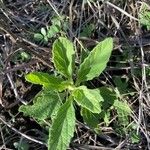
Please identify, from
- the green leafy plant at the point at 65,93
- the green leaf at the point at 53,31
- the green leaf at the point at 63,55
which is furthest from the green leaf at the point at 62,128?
the green leaf at the point at 53,31

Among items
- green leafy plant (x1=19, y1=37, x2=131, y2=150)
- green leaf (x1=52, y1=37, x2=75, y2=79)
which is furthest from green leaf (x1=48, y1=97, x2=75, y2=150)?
green leaf (x1=52, y1=37, x2=75, y2=79)

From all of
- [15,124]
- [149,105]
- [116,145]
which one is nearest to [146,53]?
[149,105]

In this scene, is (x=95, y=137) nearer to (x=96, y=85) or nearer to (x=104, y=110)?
(x=104, y=110)

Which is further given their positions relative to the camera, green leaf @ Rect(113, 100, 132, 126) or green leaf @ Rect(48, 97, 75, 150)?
green leaf @ Rect(113, 100, 132, 126)

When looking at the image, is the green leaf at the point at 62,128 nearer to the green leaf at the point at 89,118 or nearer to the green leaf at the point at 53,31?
the green leaf at the point at 89,118

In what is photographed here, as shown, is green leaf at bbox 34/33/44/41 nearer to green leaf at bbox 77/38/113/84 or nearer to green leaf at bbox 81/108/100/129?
green leaf at bbox 77/38/113/84
